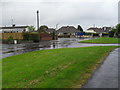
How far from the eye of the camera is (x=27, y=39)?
33.8 meters

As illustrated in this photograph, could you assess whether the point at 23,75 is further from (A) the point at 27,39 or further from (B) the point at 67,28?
(B) the point at 67,28

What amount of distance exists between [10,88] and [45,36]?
36545 mm

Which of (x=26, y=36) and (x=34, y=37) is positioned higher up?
(x=26, y=36)

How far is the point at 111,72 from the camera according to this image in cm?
650

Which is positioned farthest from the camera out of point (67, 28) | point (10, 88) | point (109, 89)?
point (67, 28)

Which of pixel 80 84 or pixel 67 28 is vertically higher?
pixel 67 28

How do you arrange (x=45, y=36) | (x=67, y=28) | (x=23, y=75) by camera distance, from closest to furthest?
(x=23, y=75) < (x=45, y=36) < (x=67, y=28)

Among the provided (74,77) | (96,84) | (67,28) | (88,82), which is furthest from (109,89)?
(67,28)

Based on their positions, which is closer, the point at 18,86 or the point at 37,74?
the point at 18,86

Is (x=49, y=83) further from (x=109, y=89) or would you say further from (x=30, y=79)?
(x=109, y=89)

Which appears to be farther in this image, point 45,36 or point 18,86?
point 45,36

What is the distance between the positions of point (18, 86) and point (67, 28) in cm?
8306

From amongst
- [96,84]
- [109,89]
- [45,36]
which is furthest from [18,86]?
[45,36]

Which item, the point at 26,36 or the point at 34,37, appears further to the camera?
the point at 34,37
